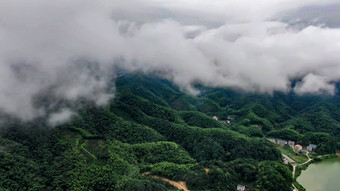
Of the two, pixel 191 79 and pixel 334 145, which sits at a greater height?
pixel 191 79

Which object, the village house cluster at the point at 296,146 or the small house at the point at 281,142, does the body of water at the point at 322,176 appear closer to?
the village house cluster at the point at 296,146

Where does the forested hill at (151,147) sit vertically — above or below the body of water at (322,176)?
above

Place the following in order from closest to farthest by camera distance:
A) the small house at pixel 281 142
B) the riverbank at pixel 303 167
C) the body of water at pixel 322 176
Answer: the riverbank at pixel 303 167 < the body of water at pixel 322 176 < the small house at pixel 281 142

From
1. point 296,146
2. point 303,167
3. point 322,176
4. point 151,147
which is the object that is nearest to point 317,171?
point 303,167

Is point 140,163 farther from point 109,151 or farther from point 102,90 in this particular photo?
point 102,90

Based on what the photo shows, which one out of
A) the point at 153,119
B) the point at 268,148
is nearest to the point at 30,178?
the point at 153,119

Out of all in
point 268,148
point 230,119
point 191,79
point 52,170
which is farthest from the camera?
point 191,79

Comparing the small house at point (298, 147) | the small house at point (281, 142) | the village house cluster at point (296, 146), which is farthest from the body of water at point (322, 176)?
the small house at point (281, 142)
